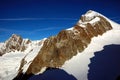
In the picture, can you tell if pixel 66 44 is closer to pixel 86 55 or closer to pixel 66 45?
pixel 66 45

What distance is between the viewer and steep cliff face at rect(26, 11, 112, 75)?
71000 millimetres

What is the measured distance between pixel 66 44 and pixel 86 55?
9143 mm

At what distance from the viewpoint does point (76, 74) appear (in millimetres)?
58906

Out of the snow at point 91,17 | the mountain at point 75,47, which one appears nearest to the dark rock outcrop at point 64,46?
the mountain at point 75,47

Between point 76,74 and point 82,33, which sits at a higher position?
point 82,33

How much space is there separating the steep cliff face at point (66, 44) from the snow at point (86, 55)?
194cm

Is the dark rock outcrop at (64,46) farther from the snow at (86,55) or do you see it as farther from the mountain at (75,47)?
the snow at (86,55)

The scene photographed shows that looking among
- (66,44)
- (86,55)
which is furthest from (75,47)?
(86,55)

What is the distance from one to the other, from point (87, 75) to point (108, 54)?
10749mm

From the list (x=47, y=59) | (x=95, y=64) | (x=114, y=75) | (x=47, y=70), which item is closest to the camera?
(x=114, y=75)

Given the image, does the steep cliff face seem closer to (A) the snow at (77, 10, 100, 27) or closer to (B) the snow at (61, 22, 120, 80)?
(A) the snow at (77, 10, 100, 27)

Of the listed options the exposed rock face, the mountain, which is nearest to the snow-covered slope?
the mountain

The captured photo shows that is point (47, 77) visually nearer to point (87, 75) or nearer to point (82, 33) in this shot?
point (87, 75)

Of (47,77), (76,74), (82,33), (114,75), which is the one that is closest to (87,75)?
(76,74)
